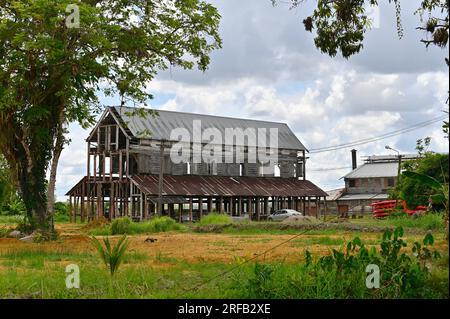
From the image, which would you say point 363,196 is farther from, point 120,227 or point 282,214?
point 120,227

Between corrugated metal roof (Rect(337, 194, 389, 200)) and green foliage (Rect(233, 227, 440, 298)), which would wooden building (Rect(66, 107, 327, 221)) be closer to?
corrugated metal roof (Rect(337, 194, 389, 200))

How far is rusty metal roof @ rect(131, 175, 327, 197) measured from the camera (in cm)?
4647

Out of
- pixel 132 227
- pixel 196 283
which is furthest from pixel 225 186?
pixel 196 283

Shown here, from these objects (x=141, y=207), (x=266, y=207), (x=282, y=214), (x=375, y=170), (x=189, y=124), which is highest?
(x=189, y=124)

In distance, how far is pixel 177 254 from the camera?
16.9 metres

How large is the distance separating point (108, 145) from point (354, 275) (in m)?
41.6

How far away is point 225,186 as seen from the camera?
5088 cm

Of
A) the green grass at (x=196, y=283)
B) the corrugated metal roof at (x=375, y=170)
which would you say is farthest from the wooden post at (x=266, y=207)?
the green grass at (x=196, y=283)

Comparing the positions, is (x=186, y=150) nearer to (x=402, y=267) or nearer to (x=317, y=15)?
(x=317, y=15)

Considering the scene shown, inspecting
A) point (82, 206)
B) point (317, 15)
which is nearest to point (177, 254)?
point (317, 15)

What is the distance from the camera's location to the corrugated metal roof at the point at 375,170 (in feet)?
225

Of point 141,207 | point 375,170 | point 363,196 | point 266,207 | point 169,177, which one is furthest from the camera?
point 375,170

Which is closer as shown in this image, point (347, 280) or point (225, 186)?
point (347, 280)

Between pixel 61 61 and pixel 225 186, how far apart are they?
1225 inches
